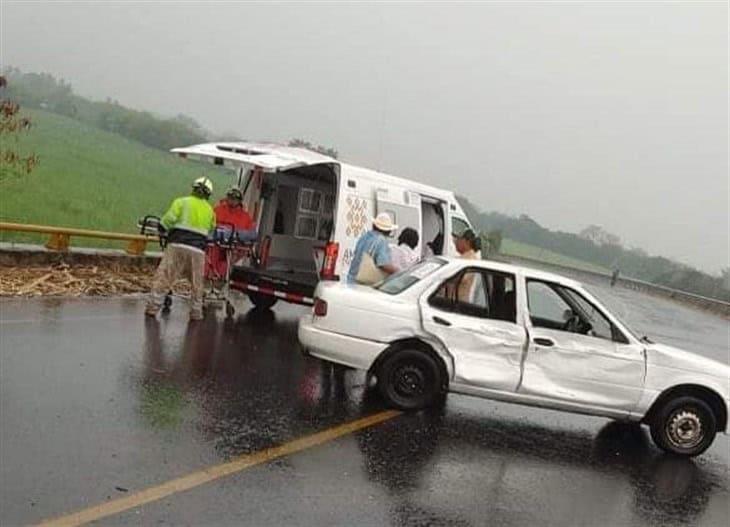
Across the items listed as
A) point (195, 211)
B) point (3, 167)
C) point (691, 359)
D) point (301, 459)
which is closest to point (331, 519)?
point (301, 459)

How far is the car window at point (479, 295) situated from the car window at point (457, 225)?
209 inches

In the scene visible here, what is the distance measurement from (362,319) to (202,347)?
239cm

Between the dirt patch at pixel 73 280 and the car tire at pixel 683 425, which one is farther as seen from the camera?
the dirt patch at pixel 73 280

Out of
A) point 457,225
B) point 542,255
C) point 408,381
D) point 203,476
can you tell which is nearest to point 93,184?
point 542,255

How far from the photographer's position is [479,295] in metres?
7.37

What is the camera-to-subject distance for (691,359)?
7.21m

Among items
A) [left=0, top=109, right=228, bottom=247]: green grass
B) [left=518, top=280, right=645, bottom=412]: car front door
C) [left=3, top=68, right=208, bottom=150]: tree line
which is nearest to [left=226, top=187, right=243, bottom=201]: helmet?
[left=0, top=109, right=228, bottom=247]: green grass

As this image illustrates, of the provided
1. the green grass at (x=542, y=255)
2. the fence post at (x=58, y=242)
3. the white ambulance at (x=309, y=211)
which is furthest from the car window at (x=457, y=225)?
the fence post at (x=58, y=242)

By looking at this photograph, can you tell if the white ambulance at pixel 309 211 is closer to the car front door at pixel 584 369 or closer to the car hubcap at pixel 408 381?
the car hubcap at pixel 408 381

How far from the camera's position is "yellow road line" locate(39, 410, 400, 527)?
4.07 metres

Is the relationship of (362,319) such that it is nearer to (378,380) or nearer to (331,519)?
(378,380)

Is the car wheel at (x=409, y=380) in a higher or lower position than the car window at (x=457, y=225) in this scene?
lower

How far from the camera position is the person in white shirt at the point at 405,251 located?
29.8 feet

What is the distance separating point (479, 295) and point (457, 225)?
5.77 metres
